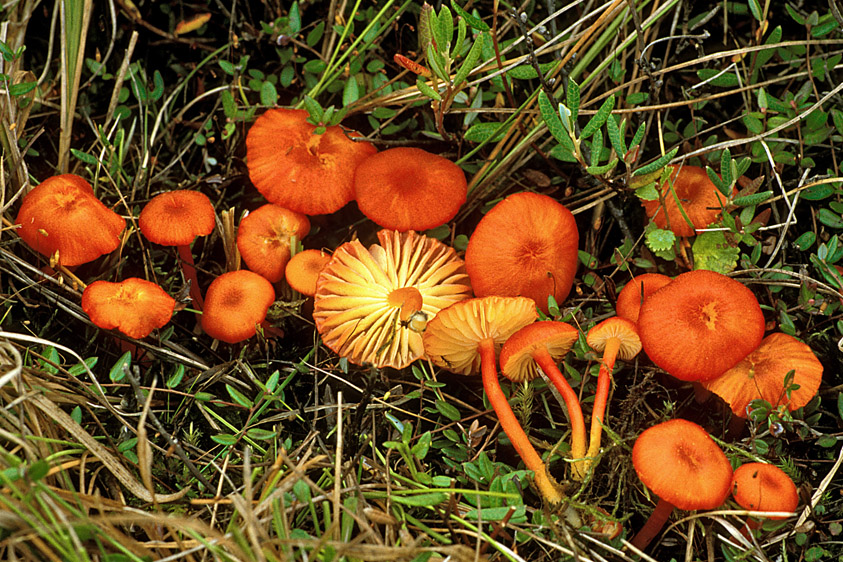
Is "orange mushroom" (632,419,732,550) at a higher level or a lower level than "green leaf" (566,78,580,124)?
lower

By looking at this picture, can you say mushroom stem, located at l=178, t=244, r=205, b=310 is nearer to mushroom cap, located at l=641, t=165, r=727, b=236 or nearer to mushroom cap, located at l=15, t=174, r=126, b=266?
mushroom cap, located at l=15, t=174, r=126, b=266

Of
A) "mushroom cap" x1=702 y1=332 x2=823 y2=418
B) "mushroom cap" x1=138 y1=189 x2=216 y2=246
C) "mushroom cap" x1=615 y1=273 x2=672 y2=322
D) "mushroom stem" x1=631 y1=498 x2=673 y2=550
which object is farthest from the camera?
"mushroom cap" x1=138 y1=189 x2=216 y2=246

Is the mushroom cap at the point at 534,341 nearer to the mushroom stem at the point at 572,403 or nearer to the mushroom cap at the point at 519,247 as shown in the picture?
the mushroom stem at the point at 572,403

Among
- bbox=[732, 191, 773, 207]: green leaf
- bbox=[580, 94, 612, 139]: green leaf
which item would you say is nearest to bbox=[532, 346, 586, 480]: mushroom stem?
bbox=[580, 94, 612, 139]: green leaf

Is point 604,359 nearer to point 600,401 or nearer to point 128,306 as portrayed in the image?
point 600,401

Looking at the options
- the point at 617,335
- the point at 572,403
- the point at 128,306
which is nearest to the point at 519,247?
the point at 617,335

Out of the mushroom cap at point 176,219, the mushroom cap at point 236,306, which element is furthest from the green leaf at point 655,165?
the mushroom cap at point 176,219
